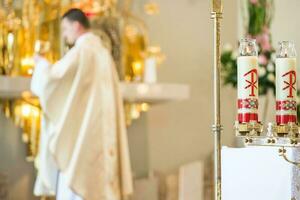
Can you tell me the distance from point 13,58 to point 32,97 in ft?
0.90

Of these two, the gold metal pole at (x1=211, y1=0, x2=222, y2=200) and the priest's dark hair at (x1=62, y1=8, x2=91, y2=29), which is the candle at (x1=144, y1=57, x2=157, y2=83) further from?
the gold metal pole at (x1=211, y1=0, x2=222, y2=200)

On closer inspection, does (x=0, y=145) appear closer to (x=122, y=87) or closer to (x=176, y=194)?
(x=122, y=87)

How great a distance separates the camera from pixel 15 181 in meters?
4.57

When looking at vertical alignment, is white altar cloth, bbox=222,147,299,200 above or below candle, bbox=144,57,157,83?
below

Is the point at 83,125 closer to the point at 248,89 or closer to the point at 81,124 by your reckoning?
the point at 81,124

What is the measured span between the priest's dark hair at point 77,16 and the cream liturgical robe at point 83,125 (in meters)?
0.09

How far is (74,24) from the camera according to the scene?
433 centimetres

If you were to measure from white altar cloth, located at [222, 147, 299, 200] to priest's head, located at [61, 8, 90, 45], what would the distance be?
2.42 metres

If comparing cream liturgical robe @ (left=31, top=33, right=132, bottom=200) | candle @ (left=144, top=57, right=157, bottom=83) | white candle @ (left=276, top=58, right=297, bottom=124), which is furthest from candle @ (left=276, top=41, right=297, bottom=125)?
candle @ (left=144, top=57, right=157, bottom=83)

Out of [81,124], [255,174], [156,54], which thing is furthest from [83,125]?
[255,174]

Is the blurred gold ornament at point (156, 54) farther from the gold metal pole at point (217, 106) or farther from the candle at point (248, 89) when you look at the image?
the candle at point (248, 89)

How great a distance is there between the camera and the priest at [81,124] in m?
4.15

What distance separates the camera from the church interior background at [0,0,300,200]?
4477 millimetres

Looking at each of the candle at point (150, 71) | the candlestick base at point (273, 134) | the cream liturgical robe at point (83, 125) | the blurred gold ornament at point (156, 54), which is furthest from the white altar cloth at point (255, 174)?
the blurred gold ornament at point (156, 54)
